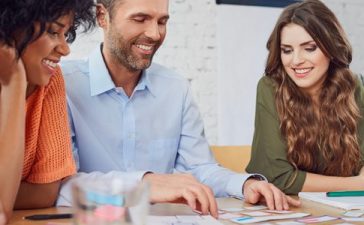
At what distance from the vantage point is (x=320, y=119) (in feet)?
5.81

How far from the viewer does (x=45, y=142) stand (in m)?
1.17

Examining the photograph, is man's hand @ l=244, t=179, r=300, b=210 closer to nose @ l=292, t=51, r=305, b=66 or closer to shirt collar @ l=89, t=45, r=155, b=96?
shirt collar @ l=89, t=45, r=155, b=96

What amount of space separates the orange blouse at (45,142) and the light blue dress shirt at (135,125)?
31cm

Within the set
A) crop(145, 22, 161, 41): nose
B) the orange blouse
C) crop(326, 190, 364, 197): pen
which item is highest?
crop(145, 22, 161, 41): nose

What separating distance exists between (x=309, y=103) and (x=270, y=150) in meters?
0.26

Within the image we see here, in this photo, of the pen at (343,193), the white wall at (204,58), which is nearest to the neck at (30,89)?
the pen at (343,193)

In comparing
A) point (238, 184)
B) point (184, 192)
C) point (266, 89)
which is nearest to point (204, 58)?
point (266, 89)

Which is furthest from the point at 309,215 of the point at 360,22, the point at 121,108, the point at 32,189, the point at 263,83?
the point at 360,22

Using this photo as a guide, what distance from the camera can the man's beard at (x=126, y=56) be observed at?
157 centimetres

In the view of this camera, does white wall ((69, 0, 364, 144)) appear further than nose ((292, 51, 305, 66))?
Yes

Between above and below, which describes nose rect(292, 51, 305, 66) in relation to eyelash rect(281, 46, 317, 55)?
below

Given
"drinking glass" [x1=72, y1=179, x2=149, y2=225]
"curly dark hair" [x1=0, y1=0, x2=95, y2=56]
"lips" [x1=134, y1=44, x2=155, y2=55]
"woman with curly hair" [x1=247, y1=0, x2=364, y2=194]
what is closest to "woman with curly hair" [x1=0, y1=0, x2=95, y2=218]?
"curly dark hair" [x1=0, y1=0, x2=95, y2=56]

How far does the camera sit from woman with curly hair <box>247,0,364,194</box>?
169cm

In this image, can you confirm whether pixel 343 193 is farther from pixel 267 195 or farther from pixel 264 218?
pixel 264 218
